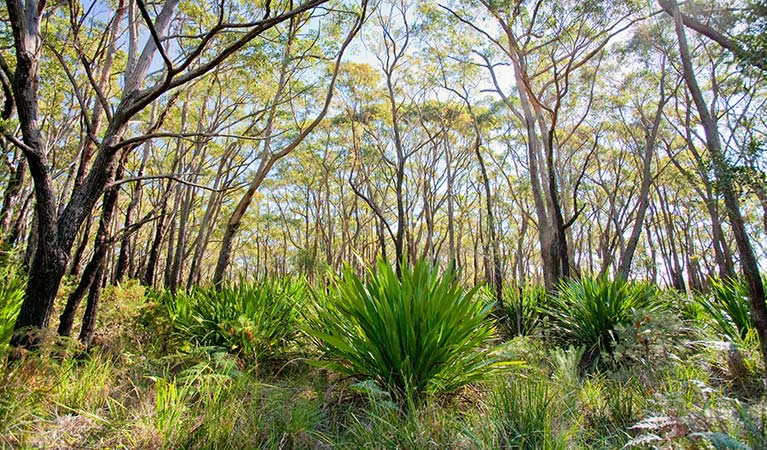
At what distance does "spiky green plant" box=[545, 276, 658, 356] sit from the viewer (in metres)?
5.27

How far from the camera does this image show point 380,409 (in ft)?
8.70

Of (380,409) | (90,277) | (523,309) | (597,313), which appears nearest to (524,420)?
(380,409)

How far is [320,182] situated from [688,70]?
68.1ft

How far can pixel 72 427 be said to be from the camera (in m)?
2.47

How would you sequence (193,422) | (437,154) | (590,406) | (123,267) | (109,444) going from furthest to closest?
(437,154) → (123,267) → (590,406) → (193,422) → (109,444)

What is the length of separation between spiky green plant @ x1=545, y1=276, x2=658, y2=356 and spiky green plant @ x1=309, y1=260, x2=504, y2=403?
274 centimetres

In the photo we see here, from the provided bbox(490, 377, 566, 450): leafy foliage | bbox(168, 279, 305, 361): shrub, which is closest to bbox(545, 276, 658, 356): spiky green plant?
bbox(490, 377, 566, 450): leafy foliage

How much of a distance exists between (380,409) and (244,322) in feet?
7.58

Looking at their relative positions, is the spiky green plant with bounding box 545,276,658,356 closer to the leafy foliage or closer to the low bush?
the low bush

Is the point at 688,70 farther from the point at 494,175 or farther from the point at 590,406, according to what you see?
the point at 494,175

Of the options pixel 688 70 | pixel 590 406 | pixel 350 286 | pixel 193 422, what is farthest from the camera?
pixel 688 70

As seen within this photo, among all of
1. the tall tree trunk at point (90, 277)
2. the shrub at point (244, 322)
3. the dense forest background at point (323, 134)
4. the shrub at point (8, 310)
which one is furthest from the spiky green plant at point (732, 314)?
the tall tree trunk at point (90, 277)

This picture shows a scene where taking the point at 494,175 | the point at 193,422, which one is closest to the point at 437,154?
the point at 494,175

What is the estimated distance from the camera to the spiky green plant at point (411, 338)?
119 inches
